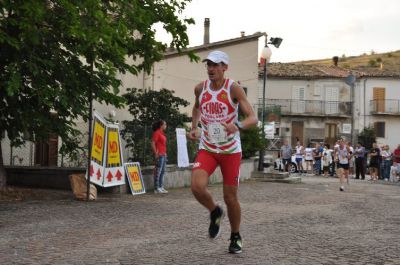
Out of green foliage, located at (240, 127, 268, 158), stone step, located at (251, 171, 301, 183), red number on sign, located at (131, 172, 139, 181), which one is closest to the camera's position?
red number on sign, located at (131, 172, 139, 181)

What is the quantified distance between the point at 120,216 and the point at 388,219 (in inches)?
174

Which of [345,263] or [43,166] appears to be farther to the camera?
[43,166]

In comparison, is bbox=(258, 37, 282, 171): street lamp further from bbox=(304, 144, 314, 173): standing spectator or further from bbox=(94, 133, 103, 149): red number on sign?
bbox=(94, 133, 103, 149): red number on sign

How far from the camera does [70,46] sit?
13.1 meters

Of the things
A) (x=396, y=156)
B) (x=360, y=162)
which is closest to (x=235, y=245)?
(x=396, y=156)

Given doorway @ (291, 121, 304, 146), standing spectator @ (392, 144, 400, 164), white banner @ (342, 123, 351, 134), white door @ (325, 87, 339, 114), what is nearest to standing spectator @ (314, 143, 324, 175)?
standing spectator @ (392, 144, 400, 164)

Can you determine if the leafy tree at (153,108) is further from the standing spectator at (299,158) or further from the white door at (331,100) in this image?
the white door at (331,100)

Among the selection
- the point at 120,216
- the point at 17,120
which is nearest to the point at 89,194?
the point at 17,120

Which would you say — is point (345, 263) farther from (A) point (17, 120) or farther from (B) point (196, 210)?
(A) point (17, 120)

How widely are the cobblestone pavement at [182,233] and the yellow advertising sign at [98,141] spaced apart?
880mm

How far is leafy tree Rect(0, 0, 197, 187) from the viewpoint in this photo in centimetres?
1129

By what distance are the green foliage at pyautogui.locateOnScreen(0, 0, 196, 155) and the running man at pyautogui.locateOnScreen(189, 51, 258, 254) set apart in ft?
16.5

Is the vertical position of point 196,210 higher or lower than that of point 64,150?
lower

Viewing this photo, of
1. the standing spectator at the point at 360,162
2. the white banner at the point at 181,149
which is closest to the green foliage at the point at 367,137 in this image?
the standing spectator at the point at 360,162
